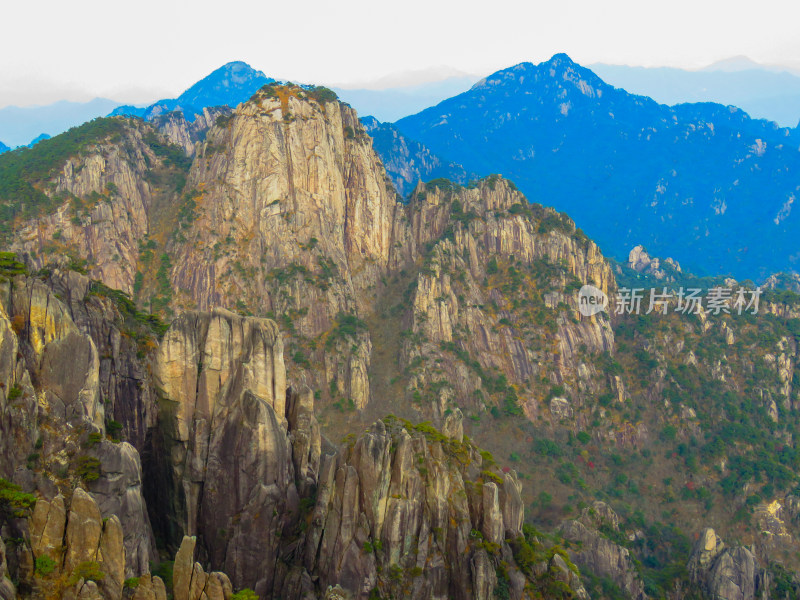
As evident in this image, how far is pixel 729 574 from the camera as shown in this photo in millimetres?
59969

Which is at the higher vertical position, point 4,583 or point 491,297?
point 491,297

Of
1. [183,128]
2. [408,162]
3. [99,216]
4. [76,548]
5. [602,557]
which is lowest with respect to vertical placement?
[602,557]

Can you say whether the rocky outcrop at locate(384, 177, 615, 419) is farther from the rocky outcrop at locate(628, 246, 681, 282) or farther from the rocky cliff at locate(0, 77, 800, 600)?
the rocky outcrop at locate(628, 246, 681, 282)

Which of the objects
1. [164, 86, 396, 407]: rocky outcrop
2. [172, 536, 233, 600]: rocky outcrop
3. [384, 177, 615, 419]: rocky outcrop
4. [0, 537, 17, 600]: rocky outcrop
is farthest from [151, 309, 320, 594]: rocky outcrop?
[384, 177, 615, 419]: rocky outcrop

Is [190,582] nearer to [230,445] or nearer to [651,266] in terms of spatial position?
[230,445]

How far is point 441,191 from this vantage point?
375 feet

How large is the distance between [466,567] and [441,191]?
8330 centimetres

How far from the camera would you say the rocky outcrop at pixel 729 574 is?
195ft

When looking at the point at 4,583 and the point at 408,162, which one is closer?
the point at 4,583

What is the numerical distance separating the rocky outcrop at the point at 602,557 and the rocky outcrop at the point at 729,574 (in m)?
6.47

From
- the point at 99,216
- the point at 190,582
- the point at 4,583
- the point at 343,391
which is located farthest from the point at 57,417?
the point at 99,216

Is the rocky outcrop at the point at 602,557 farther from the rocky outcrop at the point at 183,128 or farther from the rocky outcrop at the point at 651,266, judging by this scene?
the rocky outcrop at the point at 183,128

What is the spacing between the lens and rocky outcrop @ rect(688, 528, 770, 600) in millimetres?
59406

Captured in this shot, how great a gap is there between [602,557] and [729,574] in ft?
39.1
